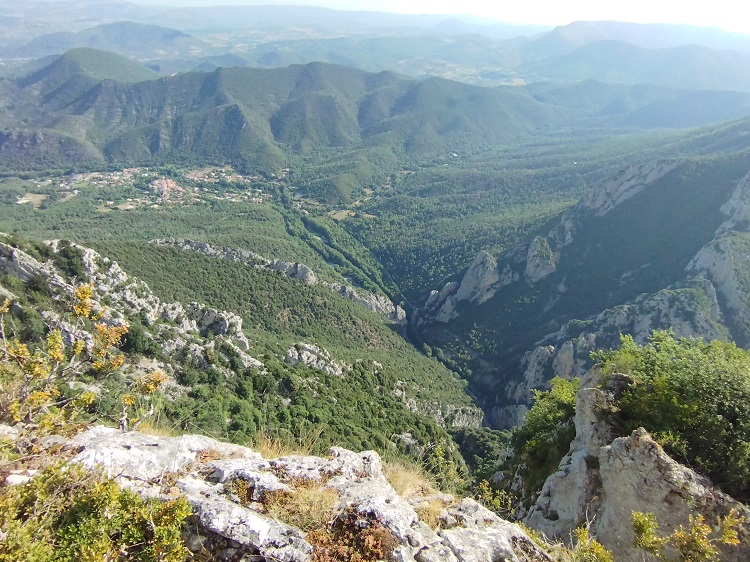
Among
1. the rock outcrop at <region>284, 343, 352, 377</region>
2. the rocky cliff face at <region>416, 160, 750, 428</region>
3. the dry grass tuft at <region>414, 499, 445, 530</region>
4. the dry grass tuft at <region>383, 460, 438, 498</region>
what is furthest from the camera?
the rocky cliff face at <region>416, 160, 750, 428</region>

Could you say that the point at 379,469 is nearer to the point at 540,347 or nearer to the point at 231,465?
the point at 231,465

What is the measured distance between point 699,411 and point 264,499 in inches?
546

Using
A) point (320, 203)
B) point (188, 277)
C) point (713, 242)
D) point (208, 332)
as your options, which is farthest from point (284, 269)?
point (320, 203)

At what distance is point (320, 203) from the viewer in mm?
→ 193875

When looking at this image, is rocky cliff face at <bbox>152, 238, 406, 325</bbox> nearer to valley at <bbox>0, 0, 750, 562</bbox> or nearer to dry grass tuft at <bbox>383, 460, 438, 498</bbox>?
A: valley at <bbox>0, 0, 750, 562</bbox>

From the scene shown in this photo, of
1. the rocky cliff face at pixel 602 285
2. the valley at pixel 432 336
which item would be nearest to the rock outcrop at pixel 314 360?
the valley at pixel 432 336

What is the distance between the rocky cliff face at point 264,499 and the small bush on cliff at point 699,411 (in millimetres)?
7247

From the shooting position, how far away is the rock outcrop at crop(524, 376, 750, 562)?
1243cm

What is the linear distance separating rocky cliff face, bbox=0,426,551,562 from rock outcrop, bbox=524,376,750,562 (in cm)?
389

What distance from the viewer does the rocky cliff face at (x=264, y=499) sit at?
7.48 metres

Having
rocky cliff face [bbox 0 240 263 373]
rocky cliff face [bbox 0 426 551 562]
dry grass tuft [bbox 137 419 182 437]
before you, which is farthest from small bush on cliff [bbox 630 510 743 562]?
rocky cliff face [bbox 0 240 263 373]

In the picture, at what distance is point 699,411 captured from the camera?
14344 millimetres

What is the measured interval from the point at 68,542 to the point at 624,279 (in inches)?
4028

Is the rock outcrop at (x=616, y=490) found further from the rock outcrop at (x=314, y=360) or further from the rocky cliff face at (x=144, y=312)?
the rock outcrop at (x=314, y=360)
